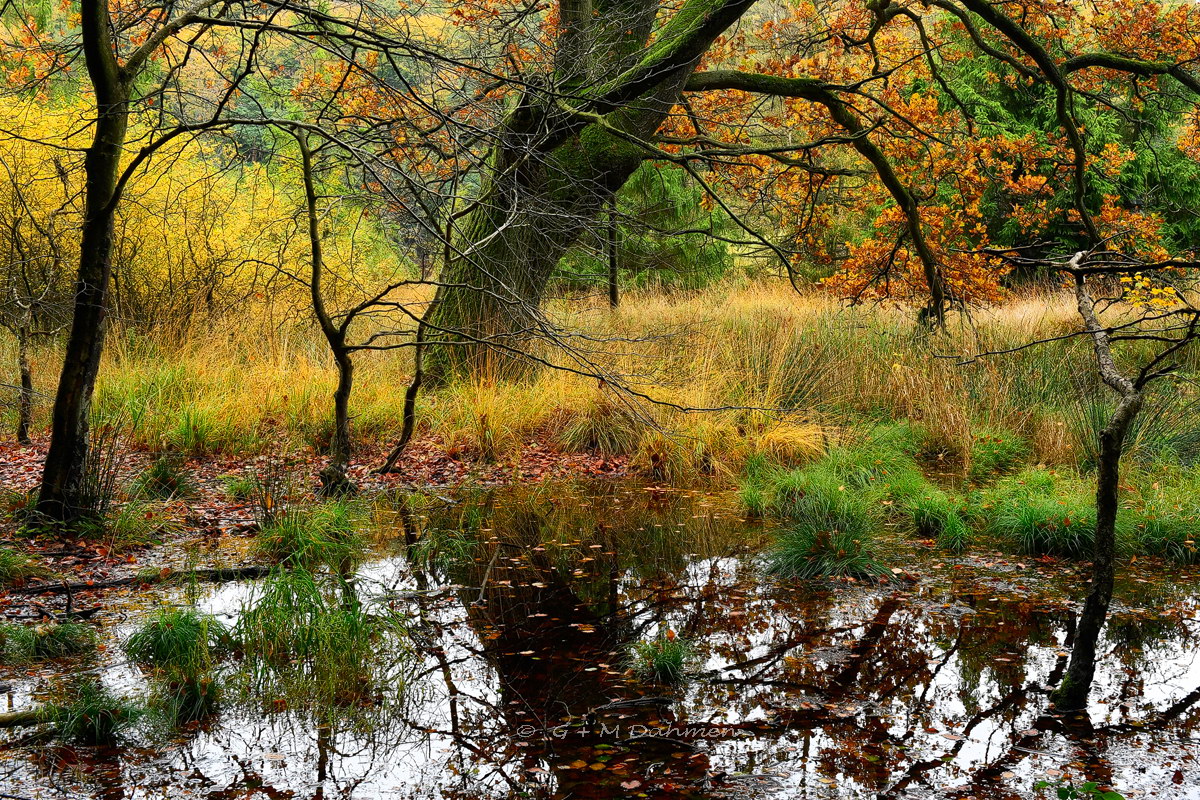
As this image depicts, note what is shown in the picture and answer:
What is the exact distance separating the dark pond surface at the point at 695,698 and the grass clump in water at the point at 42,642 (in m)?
0.13

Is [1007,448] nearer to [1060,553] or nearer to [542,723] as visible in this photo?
[1060,553]

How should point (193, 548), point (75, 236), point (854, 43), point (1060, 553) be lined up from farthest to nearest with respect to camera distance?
point (75, 236) < point (854, 43) < point (1060, 553) < point (193, 548)

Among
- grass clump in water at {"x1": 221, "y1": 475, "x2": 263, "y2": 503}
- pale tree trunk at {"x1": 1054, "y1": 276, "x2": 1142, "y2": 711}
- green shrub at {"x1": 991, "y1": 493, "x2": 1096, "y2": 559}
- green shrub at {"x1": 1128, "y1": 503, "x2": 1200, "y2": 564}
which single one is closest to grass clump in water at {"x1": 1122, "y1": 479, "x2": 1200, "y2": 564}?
green shrub at {"x1": 1128, "y1": 503, "x2": 1200, "y2": 564}

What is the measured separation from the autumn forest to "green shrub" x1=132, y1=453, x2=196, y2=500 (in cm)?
4

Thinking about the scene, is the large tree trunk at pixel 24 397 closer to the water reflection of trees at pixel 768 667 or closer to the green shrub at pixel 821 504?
the water reflection of trees at pixel 768 667

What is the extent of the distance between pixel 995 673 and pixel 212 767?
309 centimetres

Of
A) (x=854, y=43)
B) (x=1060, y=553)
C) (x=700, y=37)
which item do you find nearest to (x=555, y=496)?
(x=1060, y=553)

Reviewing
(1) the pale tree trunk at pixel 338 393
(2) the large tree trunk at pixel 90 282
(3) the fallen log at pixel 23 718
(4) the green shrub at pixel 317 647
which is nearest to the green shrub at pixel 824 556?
(4) the green shrub at pixel 317 647

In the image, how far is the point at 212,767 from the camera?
3141 mm

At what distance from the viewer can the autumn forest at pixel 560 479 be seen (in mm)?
3363

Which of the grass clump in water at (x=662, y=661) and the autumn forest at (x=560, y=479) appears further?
the grass clump in water at (x=662, y=661)

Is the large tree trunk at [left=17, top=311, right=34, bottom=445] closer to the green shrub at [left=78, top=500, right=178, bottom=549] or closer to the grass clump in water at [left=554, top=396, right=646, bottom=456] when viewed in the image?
the green shrub at [left=78, top=500, right=178, bottom=549]

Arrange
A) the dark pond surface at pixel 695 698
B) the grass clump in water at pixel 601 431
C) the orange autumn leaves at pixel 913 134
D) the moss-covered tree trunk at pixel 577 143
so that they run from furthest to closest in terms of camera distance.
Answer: the orange autumn leaves at pixel 913 134
the grass clump in water at pixel 601 431
the moss-covered tree trunk at pixel 577 143
the dark pond surface at pixel 695 698

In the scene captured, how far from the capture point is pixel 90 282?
507 centimetres
